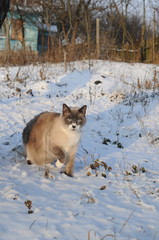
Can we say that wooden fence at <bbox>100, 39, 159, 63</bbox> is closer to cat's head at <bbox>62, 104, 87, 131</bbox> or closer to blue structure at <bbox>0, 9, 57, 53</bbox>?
cat's head at <bbox>62, 104, 87, 131</bbox>

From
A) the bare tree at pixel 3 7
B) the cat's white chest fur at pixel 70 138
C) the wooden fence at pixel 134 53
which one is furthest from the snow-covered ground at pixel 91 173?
Answer: the wooden fence at pixel 134 53

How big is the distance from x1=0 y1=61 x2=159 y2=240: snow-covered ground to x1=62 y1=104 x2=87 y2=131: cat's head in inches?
25.5

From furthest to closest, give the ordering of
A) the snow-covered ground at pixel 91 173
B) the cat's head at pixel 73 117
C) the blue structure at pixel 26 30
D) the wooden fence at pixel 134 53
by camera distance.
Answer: the blue structure at pixel 26 30 → the wooden fence at pixel 134 53 → the cat's head at pixel 73 117 → the snow-covered ground at pixel 91 173

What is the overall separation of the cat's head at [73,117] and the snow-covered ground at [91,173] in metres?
0.65

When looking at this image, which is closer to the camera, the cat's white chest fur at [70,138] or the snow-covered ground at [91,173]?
the snow-covered ground at [91,173]

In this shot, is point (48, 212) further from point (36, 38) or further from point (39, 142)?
point (36, 38)

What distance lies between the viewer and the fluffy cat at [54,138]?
4.12m

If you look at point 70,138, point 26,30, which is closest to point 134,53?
point 70,138

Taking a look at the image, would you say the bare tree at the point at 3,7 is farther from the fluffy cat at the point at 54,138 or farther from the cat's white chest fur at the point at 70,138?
the cat's white chest fur at the point at 70,138

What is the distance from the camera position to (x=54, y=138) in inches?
163

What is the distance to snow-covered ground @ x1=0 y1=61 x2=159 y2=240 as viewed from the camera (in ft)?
8.10

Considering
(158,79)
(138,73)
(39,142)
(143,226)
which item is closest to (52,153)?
(39,142)

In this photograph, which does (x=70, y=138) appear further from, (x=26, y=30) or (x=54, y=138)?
(x=26, y=30)

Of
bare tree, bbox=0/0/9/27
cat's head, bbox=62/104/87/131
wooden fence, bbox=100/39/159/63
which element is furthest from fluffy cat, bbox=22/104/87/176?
wooden fence, bbox=100/39/159/63
